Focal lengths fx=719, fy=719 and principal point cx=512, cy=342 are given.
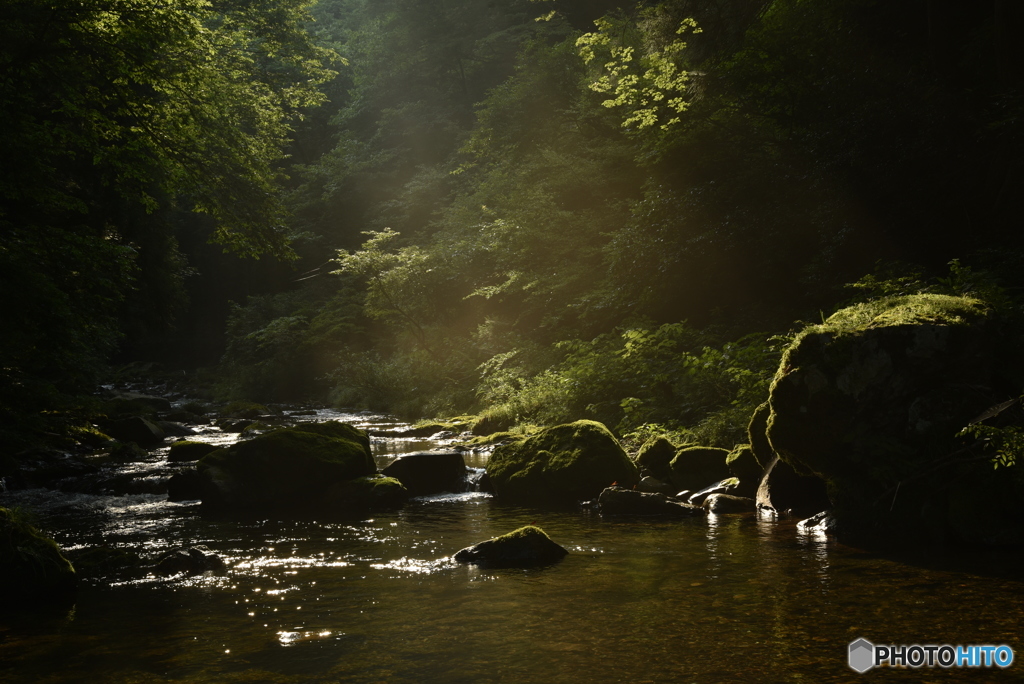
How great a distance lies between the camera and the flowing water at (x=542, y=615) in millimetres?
4344

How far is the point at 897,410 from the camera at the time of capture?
7.08m

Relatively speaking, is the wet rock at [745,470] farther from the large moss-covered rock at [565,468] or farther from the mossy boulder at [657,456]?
the large moss-covered rock at [565,468]

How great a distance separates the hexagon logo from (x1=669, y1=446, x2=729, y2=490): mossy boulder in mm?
5480

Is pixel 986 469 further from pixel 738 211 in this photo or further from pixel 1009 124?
pixel 738 211

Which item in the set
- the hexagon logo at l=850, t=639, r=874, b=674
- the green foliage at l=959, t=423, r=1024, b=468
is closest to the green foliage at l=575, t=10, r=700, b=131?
the green foliage at l=959, t=423, r=1024, b=468

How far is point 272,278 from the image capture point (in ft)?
146

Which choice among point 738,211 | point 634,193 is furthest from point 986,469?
point 634,193

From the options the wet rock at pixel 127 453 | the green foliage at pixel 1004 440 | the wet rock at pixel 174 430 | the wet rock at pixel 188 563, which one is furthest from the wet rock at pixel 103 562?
the wet rock at pixel 174 430

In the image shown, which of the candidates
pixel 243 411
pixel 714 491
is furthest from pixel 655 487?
pixel 243 411

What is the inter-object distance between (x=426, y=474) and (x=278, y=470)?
87.2 inches

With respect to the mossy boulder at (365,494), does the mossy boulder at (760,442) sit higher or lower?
higher

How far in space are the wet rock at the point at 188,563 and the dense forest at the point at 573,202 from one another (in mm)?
3909

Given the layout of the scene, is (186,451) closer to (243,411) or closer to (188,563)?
(188,563)

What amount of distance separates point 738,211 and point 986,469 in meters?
10.3
